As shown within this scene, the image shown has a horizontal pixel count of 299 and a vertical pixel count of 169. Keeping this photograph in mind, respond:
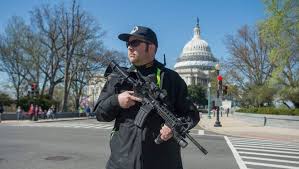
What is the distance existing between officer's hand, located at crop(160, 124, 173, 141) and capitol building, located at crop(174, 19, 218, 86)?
13719 centimetres

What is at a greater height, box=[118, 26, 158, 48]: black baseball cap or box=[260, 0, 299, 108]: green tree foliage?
box=[260, 0, 299, 108]: green tree foliage

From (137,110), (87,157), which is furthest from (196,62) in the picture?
(137,110)

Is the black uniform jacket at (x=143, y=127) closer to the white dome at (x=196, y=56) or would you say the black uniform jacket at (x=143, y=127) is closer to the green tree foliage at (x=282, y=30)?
the green tree foliage at (x=282, y=30)

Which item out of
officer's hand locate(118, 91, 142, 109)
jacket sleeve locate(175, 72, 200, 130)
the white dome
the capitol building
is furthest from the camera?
the white dome

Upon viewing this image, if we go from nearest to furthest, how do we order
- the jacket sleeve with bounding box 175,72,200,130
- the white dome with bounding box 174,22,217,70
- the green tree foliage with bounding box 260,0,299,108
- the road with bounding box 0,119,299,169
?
the jacket sleeve with bounding box 175,72,200,130 → the road with bounding box 0,119,299,169 → the green tree foliage with bounding box 260,0,299,108 → the white dome with bounding box 174,22,217,70

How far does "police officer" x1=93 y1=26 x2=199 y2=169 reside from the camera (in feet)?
12.4

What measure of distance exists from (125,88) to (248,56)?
53114 millimetres

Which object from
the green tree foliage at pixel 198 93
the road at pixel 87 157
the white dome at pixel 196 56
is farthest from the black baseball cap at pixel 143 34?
the white dome at pixel 196 56

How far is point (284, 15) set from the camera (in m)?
32.0

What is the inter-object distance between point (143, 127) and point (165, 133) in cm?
24

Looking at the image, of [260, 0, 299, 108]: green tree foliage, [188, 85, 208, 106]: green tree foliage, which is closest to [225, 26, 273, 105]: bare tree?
[260, 0, 299, 108]: green tree foliage

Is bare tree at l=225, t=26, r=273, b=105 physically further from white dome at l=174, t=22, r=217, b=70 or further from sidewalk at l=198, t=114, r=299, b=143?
white dome at l=174, t=22, r=217, b=70

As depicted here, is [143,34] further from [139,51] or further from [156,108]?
[156,108]

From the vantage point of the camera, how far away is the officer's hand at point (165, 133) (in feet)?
12.0
